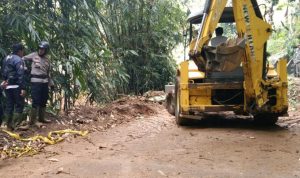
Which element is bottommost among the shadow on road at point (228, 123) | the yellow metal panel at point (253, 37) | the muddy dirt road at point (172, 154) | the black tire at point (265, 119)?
the muddy dirt road at point (172, 154)

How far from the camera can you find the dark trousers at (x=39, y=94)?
7.44 m

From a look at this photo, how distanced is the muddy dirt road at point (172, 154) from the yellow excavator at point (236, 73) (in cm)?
45

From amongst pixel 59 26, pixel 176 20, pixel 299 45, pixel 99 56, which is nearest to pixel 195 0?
pixel 176 20

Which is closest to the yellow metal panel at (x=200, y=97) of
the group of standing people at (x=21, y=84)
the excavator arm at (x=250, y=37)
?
the excavator arm at (x=250, y=37)

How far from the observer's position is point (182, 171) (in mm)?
4836

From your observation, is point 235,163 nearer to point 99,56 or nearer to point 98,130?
point 98,130

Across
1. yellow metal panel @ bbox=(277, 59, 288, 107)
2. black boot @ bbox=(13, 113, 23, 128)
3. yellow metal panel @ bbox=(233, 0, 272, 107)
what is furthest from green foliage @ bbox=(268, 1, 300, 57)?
black boot @ bbox=(13, 113, 23, 128)

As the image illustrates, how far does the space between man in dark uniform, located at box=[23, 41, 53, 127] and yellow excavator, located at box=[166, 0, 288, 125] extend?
7.99 feet

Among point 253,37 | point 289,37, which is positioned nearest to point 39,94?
point 253,37

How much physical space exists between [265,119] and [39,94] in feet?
14.0

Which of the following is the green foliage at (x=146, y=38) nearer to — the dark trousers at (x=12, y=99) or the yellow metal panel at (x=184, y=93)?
the yellow metal panel at (x=184, y=93)

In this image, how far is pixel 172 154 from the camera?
5777mm

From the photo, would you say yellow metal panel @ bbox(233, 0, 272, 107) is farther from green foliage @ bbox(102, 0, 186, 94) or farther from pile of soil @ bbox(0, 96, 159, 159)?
green foliage @ bbox(102, 0, 186, 94)

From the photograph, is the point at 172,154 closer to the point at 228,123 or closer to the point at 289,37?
the point at 228,123
